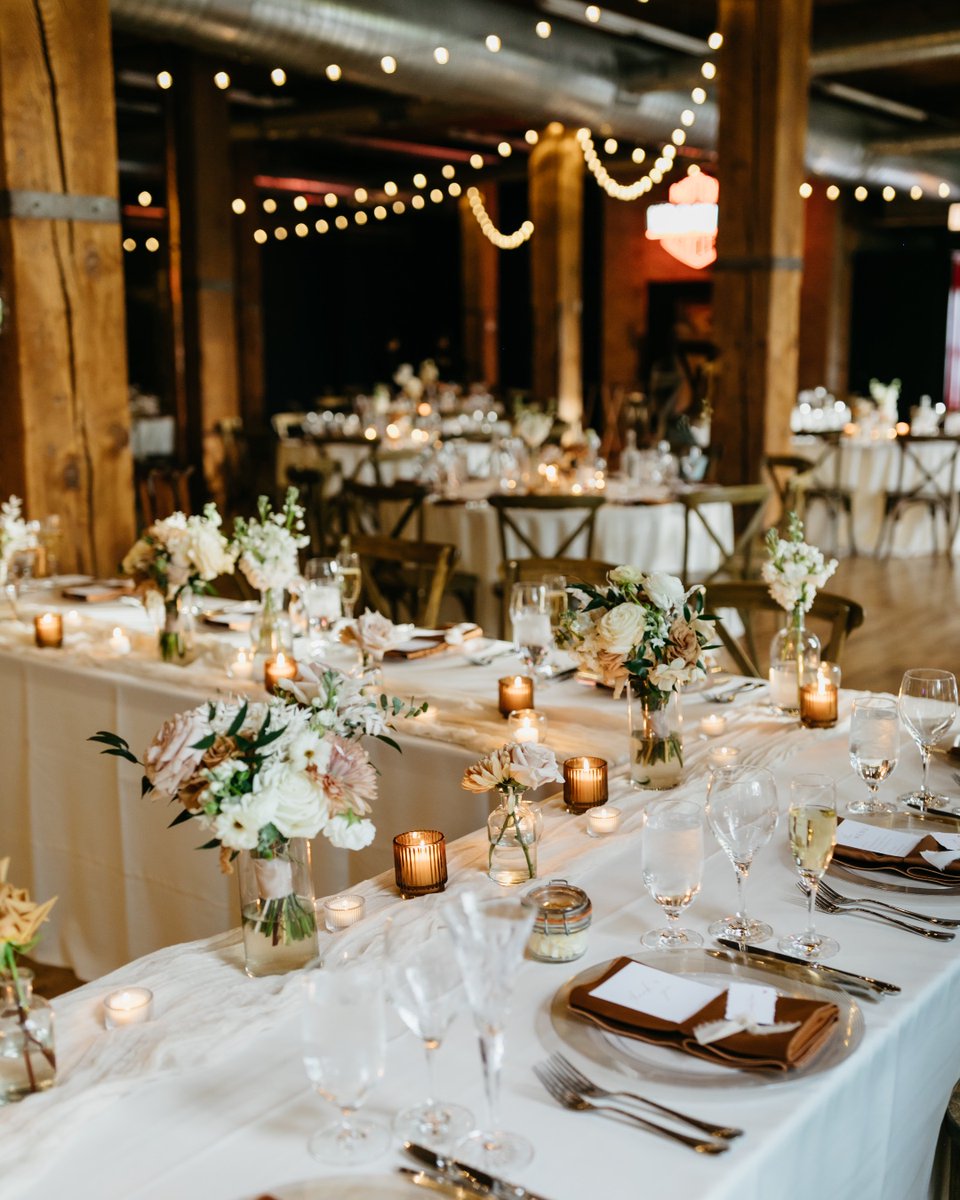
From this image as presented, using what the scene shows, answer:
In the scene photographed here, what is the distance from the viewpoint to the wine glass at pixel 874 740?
2070 mm

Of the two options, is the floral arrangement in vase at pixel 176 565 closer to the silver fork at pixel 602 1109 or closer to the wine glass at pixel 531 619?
the wine glass at pixel 531 619

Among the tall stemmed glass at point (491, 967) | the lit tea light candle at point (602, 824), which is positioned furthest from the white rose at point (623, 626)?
the tall stemmed glass at point (491, 967)

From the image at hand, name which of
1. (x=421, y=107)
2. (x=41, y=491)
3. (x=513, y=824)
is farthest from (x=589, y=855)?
(x=421, y=107)

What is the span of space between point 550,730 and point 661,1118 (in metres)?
1.42

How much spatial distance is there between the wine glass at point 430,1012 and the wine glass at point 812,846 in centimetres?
55

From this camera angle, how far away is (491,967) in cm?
117

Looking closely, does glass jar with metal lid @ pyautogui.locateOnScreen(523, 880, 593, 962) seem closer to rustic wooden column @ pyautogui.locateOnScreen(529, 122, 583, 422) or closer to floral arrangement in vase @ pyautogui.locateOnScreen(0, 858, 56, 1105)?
floral arrangement in vase @ pyautogui.locateOnScreen(0, 858, 56, 1105)

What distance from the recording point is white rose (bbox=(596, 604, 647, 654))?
84.7 inches

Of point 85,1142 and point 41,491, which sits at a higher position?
point 41,491

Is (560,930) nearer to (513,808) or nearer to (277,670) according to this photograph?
(513,808)

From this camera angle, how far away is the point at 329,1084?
1188 millimetres

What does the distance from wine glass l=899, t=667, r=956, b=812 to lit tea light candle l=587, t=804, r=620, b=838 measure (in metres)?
0.51

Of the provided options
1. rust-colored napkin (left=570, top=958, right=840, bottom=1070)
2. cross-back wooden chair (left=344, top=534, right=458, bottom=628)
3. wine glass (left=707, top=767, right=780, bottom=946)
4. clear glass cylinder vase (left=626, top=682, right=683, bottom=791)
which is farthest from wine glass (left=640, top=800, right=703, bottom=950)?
cross-back wooden chair (left=344, top=534, right=458, bottom=628)

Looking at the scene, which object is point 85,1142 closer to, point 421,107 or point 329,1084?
point 329,1084
